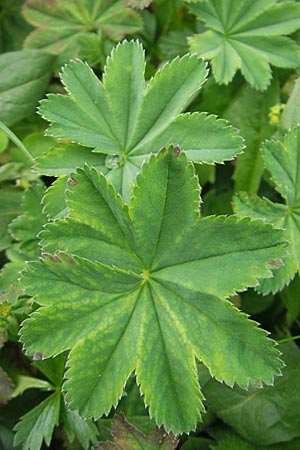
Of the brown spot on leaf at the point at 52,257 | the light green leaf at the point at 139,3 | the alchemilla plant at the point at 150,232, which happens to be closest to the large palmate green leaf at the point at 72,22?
the alchemilla plant at the point at 150,232

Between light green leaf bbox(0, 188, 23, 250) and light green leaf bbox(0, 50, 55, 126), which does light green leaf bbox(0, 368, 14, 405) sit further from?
light green leaf bbox(0, 50, 55, 126)

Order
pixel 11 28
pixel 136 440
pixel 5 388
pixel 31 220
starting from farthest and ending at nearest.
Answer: pixel 11 28 < pixel 31 220 < pixel 5 388 < pixel 136 440

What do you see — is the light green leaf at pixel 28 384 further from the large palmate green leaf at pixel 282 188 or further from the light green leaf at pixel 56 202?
the large palmate green leaf at pixel 282 188

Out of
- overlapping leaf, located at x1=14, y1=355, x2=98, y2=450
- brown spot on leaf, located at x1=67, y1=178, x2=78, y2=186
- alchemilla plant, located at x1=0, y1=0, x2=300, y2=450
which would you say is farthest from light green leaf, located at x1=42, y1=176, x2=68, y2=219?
overlapping leaf, located at x1=14, y1=355, x2=98, y2=450

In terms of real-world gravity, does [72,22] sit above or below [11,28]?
below

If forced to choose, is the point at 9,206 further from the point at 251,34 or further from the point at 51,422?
the point at 251,34

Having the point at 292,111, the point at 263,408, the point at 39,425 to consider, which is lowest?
the point at 263,408

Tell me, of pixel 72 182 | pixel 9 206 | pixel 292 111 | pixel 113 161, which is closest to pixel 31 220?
pixel 9 206
